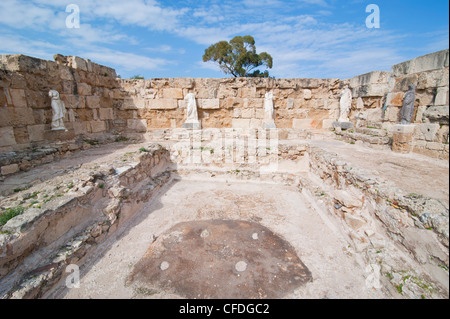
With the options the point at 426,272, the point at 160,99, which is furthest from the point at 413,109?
the point at 160,99

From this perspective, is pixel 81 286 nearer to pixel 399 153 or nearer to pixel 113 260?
pixel 113 260

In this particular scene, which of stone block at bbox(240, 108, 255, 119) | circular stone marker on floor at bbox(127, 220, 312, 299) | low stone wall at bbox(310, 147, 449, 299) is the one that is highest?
stone block at bbox(240, 108, 255, 119)

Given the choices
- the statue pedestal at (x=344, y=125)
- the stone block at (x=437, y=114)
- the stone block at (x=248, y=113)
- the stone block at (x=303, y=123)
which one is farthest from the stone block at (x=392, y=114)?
the stone block at (x=248, y=113)

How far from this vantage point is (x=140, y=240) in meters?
3.67

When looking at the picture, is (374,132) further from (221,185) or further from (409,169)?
(221,185)

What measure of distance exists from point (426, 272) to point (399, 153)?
399cm

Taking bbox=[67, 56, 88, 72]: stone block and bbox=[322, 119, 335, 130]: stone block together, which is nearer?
bbox=[67, 56, 88, 72]: stone block

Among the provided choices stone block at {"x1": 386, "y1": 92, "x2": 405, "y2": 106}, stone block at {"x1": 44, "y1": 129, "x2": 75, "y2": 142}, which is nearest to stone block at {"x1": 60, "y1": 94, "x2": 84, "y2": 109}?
stone block at {"x1": 44, "y1": 129, "x2": 75, "y2": 142}

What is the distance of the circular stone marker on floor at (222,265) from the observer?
2623mm

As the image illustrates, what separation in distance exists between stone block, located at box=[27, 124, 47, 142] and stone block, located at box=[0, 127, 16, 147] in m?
0.40

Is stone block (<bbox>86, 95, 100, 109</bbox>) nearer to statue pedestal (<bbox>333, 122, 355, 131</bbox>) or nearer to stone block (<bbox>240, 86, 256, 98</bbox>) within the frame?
stone block (<bbox>240, 86, 256, 98</bbox>)

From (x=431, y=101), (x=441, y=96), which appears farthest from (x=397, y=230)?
(x=431, y=101)

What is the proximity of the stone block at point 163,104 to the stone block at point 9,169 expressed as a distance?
16.9 ft

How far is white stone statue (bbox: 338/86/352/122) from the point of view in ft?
26.9
